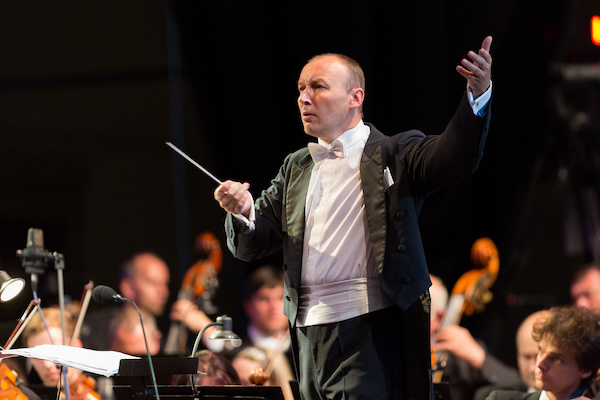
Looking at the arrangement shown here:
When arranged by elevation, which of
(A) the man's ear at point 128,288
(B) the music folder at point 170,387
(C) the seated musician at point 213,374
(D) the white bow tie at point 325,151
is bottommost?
(C) the seated musician at point 213,374

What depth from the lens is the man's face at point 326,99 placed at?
2527 millimetres

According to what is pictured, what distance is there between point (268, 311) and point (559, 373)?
2.69m

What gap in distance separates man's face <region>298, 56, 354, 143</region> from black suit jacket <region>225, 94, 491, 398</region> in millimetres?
119

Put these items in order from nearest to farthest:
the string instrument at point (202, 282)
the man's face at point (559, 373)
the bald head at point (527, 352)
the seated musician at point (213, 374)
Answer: the man's face at point (559, 373) → the seated musician at point (213, 374) → the bald head at point (527, 352) → the string instrument at point (202, 282)

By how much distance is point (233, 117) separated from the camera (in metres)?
6.56

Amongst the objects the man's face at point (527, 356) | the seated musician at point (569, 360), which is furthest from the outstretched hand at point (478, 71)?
the man's face at point (527, 356)

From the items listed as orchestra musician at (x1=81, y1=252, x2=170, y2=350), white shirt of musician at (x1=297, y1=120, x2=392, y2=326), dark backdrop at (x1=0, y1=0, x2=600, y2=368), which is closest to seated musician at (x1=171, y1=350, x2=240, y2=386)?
white shirt of musician at (x1=297, y1=120, x2=392, y2=326)

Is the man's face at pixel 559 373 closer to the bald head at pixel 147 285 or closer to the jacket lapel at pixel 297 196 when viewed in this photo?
the jacket lapel at pixel 297 196

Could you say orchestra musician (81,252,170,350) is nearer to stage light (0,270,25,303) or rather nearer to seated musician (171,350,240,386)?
seated musician (171,350,240,386)

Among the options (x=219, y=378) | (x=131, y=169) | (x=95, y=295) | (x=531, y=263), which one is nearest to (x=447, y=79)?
(x=531, y=263)

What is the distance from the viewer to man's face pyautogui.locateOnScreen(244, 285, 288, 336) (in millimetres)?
5352

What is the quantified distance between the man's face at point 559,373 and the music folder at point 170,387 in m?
1.12

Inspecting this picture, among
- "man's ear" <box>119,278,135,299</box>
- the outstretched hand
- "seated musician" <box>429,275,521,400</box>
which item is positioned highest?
the outstretched hand

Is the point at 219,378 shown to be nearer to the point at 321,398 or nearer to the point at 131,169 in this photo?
the point at 321,398
